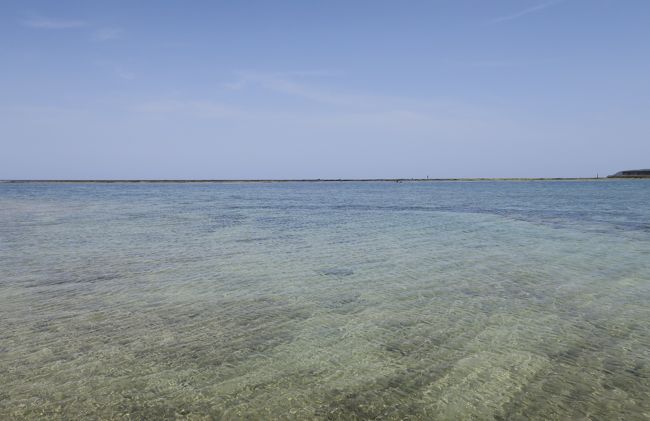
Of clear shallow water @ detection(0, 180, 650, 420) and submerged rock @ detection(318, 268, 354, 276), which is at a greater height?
clear shallow water @ detection(0, 180, 650, 420)

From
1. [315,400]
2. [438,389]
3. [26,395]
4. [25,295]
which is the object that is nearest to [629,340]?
[438,389]

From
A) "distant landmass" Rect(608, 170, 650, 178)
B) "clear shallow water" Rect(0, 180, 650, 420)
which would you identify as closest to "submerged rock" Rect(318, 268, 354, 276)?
"clear shallow water" Rect(0, 180, 650, 420)

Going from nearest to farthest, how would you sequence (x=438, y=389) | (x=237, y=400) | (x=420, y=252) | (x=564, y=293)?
(x=237, y=400), (x=438, y=389), (x=564, y=293), (x=420, y=252)

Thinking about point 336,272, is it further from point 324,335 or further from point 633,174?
point 633,174

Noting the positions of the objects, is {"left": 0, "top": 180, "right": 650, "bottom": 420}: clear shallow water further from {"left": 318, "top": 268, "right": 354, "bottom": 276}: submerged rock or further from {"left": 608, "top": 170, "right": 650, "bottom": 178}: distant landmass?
{"left": 608, "top": 170, "right": 650, "bottom": 178}: distant landmass

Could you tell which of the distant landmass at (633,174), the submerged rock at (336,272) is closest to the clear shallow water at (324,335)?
the submerged rock at (336,272)

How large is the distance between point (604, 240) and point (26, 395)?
744 inches

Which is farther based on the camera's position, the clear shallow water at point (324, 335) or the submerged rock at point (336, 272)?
the submerged rock at point (336, 272)

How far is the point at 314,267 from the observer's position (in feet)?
37.0

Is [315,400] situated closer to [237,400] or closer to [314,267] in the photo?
[237,400]

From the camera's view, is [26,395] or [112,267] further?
[112,267]

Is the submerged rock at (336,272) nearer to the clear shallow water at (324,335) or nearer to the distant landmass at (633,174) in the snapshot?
the clear shallow water at (324,335)

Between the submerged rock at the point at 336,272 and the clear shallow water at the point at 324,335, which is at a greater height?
the clear shallow water at the point at 324,335

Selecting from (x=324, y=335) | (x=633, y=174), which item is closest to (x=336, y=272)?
(x=324, y=335)
